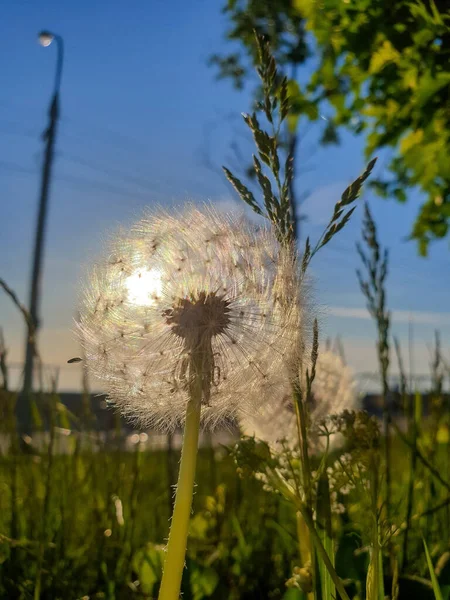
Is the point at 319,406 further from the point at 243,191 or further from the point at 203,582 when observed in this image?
the point at 243,191

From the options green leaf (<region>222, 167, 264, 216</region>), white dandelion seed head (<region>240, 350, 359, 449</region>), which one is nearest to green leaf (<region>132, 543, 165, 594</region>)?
white dandelion seed head (<region>240, 350, 359, 449</region>)

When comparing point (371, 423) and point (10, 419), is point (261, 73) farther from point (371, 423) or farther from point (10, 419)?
point (10, 419)

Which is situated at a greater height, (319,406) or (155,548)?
(319,406)

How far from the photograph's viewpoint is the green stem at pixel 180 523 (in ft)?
2.58

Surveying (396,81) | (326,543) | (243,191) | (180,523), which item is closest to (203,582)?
(326,543)

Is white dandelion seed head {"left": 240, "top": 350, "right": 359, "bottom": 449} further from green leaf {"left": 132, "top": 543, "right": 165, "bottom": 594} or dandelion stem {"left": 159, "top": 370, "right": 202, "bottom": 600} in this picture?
dandelion stem {"left": 159, "top": 370, "right": 202, "bottom": 600}

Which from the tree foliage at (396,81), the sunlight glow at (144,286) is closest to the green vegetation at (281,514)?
the sunlight glow at (144,286)

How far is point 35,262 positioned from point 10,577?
879cm

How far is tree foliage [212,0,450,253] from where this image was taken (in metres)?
5.44

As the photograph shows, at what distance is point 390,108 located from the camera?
22.5 ft

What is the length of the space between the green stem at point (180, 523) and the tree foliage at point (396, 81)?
437 cm

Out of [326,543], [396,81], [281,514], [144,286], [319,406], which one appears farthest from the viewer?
[396,81]

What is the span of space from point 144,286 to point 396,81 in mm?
5720

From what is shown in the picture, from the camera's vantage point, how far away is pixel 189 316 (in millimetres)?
955
